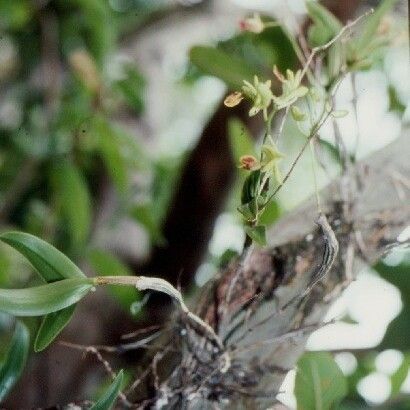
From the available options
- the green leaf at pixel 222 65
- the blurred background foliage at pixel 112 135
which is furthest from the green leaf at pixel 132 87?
the green leaf at pixel 222 65

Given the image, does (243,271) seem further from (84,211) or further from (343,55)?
(84,211)

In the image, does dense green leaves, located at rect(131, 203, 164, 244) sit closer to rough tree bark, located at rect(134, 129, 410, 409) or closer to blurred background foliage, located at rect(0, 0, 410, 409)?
blurred background foliage, located at rect(0, 0, 410, 409)

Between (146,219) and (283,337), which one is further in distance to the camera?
(146,219)

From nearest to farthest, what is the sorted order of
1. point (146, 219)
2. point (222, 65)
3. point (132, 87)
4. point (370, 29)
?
point (370, 29) → point (222, 65) → point (146, 219) → point (132, 87)

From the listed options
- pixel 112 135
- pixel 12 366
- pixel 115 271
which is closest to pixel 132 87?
pixel 112 135

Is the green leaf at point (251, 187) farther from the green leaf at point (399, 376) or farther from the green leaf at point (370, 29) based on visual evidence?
the green leaf at point (399, 376)

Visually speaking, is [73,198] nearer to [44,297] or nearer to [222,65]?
[222,65]
